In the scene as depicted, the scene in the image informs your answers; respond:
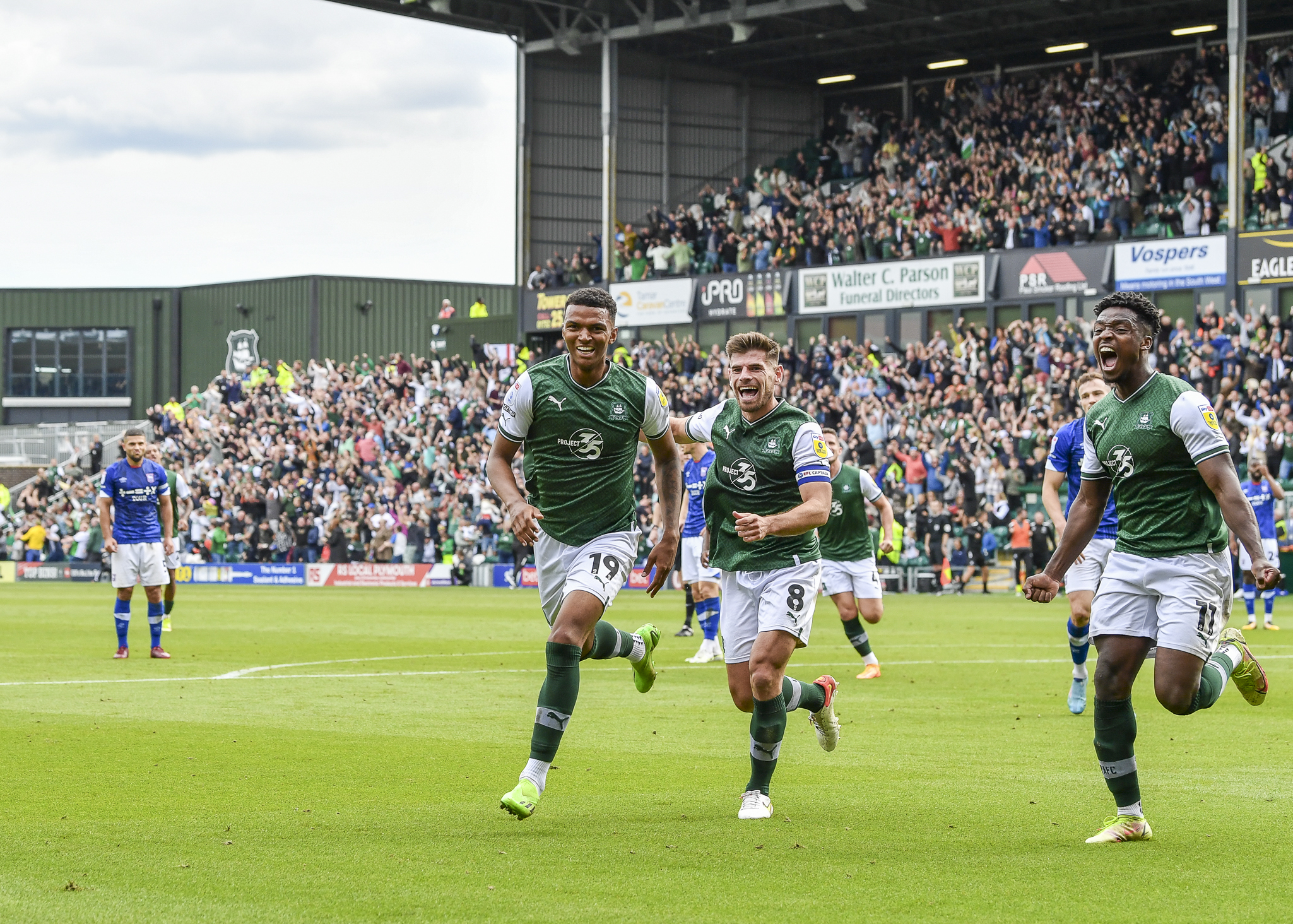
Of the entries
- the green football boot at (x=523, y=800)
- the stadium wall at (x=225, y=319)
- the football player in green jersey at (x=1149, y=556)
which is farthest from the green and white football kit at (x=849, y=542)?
the stadium wall at (x=225, y=319)

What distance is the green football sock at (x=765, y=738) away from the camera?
8.17 m

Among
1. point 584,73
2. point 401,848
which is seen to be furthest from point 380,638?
point 584,73

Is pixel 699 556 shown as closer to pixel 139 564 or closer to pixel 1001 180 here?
pixel 139 564

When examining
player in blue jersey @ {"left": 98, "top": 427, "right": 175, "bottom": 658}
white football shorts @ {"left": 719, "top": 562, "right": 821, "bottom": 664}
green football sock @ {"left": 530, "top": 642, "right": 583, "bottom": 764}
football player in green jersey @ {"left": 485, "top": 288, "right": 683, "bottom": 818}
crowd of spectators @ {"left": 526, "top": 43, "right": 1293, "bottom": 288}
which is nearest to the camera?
green football sock @ {"left": 530, "top": 642, "right": 583, "bottom": 764}

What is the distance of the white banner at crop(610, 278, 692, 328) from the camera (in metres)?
46.2

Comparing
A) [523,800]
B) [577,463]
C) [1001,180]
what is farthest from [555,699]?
[1001,180]

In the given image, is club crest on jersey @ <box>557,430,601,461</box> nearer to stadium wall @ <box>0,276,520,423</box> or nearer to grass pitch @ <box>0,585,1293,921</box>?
grass pitch @ <box>0,585,1293,921</box>

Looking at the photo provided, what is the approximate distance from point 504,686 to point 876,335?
28.7 m

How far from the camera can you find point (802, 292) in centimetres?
4372

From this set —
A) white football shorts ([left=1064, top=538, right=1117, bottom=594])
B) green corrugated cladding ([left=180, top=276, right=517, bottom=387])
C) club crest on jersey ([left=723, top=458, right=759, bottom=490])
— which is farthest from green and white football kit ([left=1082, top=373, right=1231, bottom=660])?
green corrugated cladding ([left=180, top=276, right=517, bottom=387])

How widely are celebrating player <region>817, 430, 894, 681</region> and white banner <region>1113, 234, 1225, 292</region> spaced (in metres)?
22.3

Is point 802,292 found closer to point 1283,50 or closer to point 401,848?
point 1283,50

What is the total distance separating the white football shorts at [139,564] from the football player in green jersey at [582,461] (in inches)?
418

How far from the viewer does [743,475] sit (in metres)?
8.59
